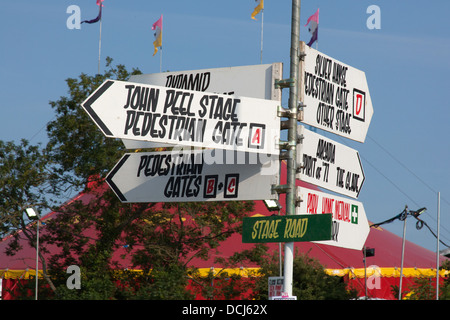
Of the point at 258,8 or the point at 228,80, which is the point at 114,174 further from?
the point at 258,8

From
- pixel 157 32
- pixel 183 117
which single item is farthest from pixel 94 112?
pixel 157 32

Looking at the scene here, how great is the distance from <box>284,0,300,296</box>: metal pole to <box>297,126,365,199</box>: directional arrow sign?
0.12 metres

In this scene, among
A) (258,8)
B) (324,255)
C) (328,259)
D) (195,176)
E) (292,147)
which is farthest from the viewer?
(324,255)

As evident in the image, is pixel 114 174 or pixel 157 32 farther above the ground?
pixel 157 32

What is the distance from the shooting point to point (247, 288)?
23.7 m

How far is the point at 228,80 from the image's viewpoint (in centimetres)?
854

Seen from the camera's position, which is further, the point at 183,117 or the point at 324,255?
the point at 324,255

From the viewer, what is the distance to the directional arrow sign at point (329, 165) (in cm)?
801

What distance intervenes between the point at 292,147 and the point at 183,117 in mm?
1348

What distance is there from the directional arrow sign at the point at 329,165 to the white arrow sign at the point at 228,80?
0.67 metres

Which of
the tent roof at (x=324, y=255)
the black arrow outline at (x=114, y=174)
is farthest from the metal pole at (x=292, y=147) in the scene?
the tent roof at (x=324, y=255)

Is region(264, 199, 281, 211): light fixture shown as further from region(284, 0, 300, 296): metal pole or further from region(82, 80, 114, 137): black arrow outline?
region(82, 80, 114, 137): black arrow outline

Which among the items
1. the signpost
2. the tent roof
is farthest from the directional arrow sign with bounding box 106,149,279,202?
the tent roof
